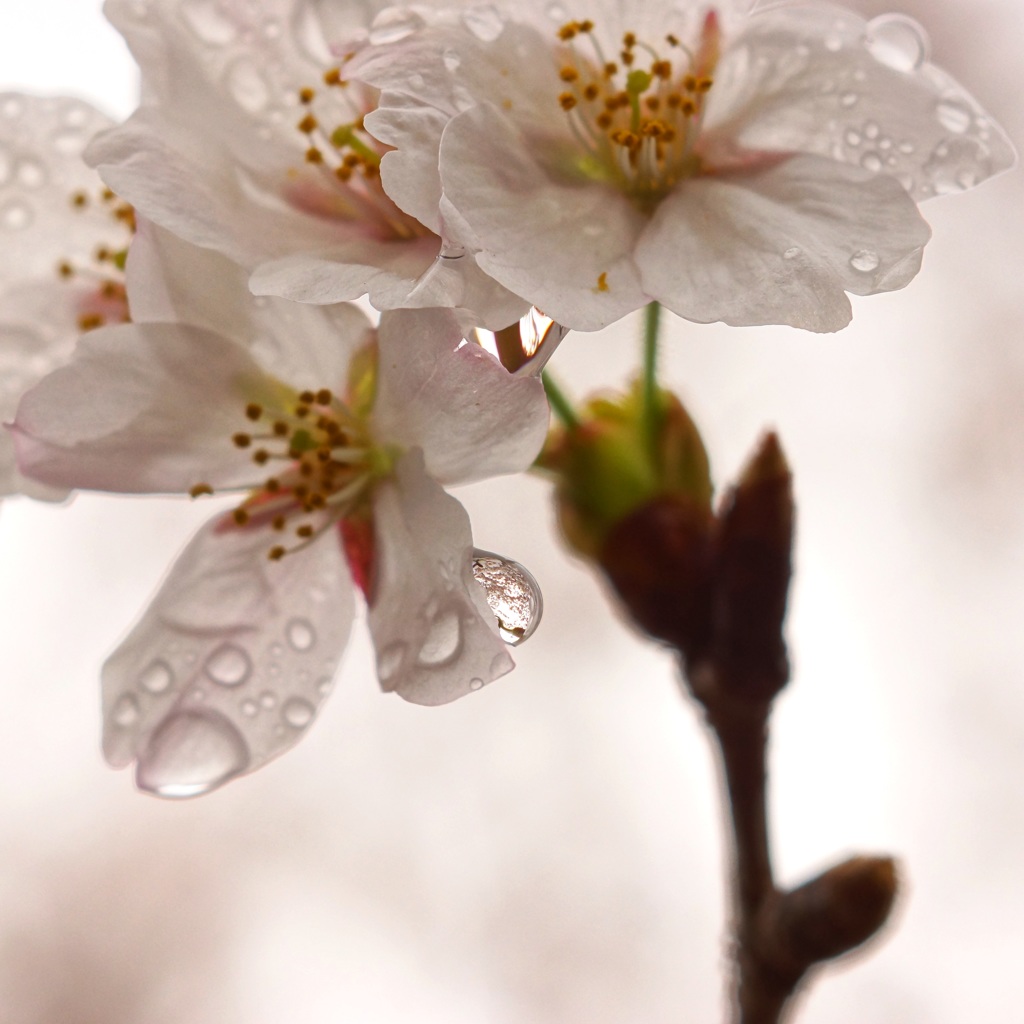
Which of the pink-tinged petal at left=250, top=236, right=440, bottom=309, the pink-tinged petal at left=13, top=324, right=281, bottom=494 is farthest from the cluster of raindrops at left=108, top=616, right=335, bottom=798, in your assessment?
the pink-tinged petal at left=250, top=236, right=440, bottom=309

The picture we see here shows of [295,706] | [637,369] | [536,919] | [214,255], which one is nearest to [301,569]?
[295,706]

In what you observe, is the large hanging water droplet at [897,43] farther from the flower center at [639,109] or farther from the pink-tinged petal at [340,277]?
the pink-tinged petal at [340,277]

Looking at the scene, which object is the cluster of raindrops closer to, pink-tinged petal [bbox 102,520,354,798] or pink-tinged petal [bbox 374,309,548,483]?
pink-tinged petal [bbox 102,520,354,798]

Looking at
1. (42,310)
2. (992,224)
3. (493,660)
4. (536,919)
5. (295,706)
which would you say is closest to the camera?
(493,660)

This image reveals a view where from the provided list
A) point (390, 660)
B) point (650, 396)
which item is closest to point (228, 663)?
point (390, 660)

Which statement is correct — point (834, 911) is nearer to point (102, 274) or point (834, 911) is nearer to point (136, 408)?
point (136, 408)

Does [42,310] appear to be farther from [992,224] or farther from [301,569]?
[992,224]
